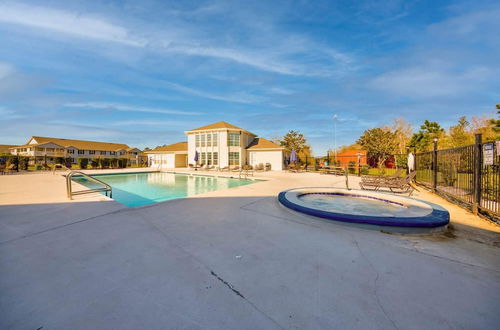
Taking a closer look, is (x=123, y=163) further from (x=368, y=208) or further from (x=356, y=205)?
(x=368, y=208)

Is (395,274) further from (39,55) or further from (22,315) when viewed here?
(39,55)

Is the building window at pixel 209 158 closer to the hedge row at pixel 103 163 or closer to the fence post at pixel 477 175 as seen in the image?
the hedge row at pixel 103 163

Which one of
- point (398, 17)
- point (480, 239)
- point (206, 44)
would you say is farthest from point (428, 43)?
point (206, 44)

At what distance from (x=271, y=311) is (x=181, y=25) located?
15.7m

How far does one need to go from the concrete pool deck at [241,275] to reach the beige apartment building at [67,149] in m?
40.1

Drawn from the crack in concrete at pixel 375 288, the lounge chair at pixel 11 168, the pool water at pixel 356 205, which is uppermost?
the lounge chair at pixel 11 168

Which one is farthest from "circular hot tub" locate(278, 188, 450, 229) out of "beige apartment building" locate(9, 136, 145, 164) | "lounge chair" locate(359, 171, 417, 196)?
"beige apartment building" locate(9, 136, 145, 164)

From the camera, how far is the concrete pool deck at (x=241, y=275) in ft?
5.86

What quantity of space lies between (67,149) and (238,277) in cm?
6089

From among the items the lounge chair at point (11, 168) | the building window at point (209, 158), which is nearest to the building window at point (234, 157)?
the building window at point (209, 158)

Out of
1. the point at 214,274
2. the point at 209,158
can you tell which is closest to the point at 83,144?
the point at 209,158

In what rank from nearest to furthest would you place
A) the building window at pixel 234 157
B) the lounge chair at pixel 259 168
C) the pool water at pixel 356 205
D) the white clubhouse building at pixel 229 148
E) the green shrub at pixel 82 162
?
the pool water at pixel 356 205 < the lounge chair at pixel 259 168 < the green shrub at pixel 82 162 < the white clubhouse building at pixel 229 148 < the building window at pixel 234 157

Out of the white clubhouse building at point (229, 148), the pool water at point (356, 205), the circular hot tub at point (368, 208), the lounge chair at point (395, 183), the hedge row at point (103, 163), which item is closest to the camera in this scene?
the circular hot tub at point (368, 208)

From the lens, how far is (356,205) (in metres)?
6.86
